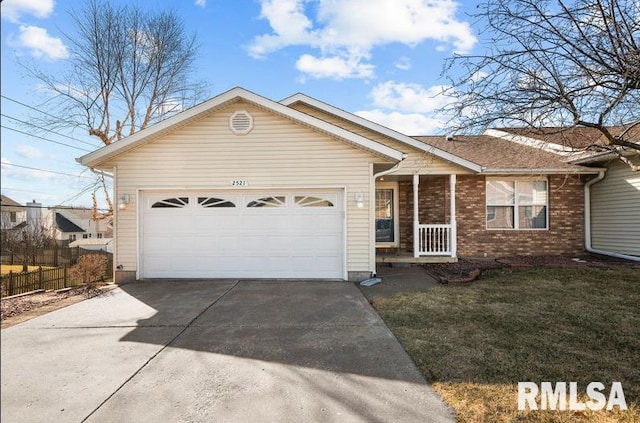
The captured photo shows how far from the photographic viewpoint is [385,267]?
10359mm

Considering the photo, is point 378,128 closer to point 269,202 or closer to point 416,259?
point 416,259

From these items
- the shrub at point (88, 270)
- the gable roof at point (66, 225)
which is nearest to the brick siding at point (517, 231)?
the shrub at point (88, 270)

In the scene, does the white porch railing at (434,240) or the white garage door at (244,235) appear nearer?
the white garage door at (244,235)

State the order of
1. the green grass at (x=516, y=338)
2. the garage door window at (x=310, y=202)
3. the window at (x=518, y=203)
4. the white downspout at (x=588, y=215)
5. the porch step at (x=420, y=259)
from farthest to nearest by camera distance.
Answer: the window at (x=518, y=203), the white downspout at (x=588, y=215), the porch step at (x=420, y=259), the garage door window at (x=310, y=202), the green grass at (x=516, y=338)

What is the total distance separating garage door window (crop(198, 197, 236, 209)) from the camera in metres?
8.66

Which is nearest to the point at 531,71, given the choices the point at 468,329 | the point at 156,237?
the point at 468,329

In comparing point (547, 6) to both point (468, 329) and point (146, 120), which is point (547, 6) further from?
point (146, 120)

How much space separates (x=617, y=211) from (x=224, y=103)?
11543 millimetres

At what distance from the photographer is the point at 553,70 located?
4.25 meters

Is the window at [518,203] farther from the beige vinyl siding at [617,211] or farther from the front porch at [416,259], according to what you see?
the front porch at [416,259]

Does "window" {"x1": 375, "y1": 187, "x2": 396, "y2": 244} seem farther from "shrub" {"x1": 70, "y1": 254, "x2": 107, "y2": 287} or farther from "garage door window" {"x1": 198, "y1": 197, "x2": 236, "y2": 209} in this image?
"shrub" {"x1": 70, "y1": 254, "x2": 107, "y2": 287}

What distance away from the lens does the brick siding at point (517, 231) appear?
11.2 metres

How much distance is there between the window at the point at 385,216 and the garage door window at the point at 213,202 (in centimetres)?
568

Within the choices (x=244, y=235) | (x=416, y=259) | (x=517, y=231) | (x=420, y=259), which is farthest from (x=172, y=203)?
(x=517, y=231)
